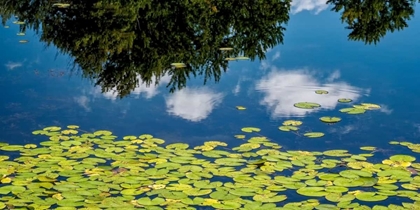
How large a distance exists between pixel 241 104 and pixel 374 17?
3.02 metres

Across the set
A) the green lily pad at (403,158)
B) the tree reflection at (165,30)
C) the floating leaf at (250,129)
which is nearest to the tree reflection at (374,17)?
the tree reflection at (165,30)

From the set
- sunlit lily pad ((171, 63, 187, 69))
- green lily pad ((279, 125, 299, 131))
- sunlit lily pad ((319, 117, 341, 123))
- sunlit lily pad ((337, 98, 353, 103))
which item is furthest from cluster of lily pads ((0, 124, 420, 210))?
sunlit lily pad ((171, 63, 187, 69))

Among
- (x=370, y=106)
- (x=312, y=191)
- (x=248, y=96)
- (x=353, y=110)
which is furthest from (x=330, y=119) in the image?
(x=312, y=191)

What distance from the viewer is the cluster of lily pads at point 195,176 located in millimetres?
3117

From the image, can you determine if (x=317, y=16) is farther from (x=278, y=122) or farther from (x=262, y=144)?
(x=262, y=144)

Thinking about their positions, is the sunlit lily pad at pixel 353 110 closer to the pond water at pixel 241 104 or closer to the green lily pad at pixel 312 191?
the pond water at pixel 241 104

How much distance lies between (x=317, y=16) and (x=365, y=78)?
2714 millimetres

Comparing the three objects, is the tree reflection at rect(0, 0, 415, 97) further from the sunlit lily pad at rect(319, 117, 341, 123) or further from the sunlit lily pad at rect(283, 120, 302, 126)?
the sunlit lily pad at rect(319, 117, 341, 123)


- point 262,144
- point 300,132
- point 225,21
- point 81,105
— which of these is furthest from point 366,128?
point 225,21

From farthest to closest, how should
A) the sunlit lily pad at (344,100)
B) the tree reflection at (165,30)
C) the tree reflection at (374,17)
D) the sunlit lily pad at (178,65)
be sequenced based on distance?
the tree reflection at (374,17) < the tree reflection at (165,30) < the sunlit lily pad at (178,65) < the sunlit lily pad at (344,100)

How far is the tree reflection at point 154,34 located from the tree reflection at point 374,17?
0.81 m

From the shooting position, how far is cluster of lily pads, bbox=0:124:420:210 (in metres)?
3.12

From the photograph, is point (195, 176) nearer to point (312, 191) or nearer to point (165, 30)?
point (312, 191)

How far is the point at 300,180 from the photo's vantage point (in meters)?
3.38
